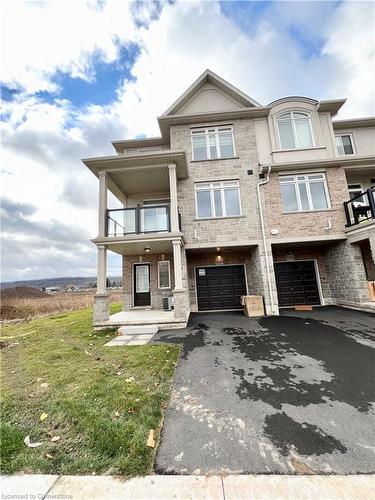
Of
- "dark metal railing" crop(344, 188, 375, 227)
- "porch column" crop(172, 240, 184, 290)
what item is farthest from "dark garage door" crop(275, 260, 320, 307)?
"porch column" crop(172, 240, 184, 290)

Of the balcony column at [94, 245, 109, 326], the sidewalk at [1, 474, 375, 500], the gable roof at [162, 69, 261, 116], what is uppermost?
the gable roof at [162, 69, 261, 116]

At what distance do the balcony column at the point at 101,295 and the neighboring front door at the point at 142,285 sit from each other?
2.98m

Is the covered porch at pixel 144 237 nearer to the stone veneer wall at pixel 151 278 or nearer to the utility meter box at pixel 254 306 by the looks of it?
the stone veneer wall at pixel 151 278

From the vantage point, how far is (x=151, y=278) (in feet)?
36.9

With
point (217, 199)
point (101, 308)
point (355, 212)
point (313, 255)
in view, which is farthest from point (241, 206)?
point (101, 308)

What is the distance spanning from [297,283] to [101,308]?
9797mm

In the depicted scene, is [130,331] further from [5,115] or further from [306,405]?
[5,115]

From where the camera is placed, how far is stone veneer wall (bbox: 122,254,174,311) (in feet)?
36.1

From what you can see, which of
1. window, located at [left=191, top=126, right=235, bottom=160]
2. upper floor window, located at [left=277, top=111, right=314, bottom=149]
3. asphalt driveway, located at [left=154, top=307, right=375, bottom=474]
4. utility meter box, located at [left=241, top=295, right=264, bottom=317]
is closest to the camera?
asphalt driveway, located at [left=154, top=307, right=375, bottom=474]

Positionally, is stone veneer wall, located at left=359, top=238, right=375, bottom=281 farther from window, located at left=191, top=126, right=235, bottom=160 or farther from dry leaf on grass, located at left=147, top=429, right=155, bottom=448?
dry leaf on grass, located at left=147, top=429, right=155, bottom=448

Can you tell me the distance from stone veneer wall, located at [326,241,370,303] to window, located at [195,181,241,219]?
5.26 metres

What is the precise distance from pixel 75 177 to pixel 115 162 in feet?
58.0

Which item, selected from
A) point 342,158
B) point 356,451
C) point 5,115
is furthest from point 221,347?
point 5,115

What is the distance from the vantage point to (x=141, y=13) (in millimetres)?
9336
